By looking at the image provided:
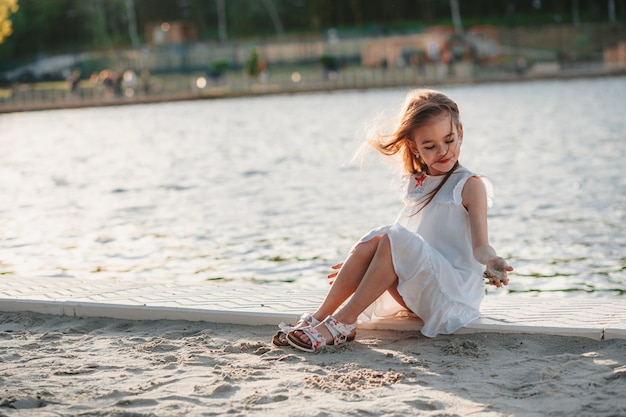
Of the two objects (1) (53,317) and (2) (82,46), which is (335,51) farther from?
(1) (53,317)

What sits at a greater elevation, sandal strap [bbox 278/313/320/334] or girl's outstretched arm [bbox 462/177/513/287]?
girl's outstretched arm [bbox 462/177/513/287]

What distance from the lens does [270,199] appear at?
47.9ft

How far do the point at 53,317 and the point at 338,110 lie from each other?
31.9 meters

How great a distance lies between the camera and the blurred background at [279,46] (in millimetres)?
54656

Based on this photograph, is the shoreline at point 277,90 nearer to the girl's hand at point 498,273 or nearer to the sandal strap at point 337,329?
the sandal strap at point 337,329

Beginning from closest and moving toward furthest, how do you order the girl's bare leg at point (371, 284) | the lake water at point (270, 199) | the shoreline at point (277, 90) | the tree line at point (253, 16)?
the girl's bare leg at point (371, 284) → the lake water at point (270, 199) → the shoreline at point (277, 90) → the tree line at point (253, 16)

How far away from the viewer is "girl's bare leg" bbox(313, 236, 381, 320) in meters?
4.98

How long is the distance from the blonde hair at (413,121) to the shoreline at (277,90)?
4252 cm

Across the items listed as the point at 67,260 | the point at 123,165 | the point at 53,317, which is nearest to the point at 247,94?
the point at 123,165

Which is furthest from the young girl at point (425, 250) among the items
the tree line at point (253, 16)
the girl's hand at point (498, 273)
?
the tree line at point (253, 16)

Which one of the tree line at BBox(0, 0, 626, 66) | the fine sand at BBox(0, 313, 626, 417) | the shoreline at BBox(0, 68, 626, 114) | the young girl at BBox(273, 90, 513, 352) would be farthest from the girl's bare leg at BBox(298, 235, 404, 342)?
the tree line at BBox(0, 0, 626, 66)

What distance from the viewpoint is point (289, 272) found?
Answer: 9.12m

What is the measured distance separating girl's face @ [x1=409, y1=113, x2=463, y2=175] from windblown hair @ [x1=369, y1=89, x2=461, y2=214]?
2cm

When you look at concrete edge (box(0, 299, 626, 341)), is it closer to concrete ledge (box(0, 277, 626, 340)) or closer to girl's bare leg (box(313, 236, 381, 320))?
concrete ledge (box(0, 277, 626, 340))
